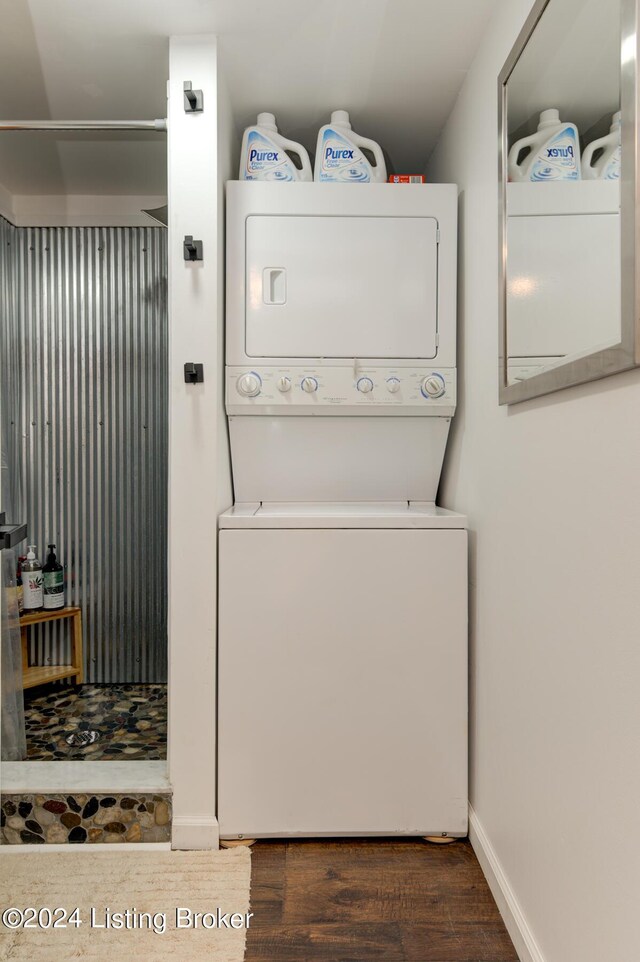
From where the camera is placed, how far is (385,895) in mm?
1540

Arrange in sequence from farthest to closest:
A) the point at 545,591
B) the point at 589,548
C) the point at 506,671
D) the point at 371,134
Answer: the point at 371,134 → the point at 506,671 → the point at 545,591 → the point at 589,548

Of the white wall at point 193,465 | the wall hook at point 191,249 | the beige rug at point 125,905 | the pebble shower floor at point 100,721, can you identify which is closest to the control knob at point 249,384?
the white wall at point 193,465

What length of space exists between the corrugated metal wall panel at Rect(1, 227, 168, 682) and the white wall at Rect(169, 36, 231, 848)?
102 centimetres

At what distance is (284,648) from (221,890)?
2.03 feet

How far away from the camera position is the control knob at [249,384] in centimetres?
189

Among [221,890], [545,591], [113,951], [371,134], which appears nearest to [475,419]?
[545,591]

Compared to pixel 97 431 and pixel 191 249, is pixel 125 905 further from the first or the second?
pixel 97 431

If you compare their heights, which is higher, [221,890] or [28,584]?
[28,584]

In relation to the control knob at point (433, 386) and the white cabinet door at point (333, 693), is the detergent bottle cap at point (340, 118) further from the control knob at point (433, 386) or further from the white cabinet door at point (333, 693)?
the white cabinet door at point (333, 693)

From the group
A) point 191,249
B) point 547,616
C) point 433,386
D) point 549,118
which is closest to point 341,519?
point 433,386

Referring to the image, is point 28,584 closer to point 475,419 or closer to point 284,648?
point 284,648

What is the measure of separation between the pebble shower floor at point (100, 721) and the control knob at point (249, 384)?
1203 mm

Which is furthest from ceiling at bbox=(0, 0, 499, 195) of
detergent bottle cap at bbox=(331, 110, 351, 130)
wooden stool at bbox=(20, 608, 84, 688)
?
wooden stool at bbox=(20, 608, 84, 688)

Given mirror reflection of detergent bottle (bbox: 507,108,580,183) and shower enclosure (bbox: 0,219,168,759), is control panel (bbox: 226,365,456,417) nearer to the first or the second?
mirror reflection of detergent bottle (bbox: 507,108,580,183)
